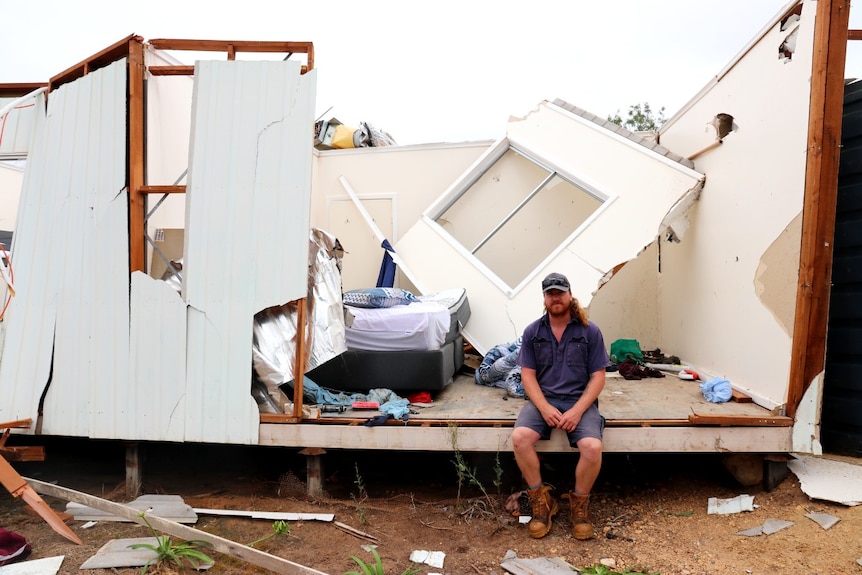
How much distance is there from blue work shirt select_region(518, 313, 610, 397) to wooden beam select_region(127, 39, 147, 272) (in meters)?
2.58

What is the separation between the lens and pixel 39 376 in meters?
3.87

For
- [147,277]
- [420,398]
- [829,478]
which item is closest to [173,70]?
[147,277]

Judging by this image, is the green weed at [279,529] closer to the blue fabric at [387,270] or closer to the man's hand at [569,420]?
the man's hand at [569,420]

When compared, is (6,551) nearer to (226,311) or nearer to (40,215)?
(226,311)

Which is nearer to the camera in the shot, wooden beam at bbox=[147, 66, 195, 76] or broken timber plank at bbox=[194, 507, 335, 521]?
broken timber plank at bbox=[194, 507, 335, 521]

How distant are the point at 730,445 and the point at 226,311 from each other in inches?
125

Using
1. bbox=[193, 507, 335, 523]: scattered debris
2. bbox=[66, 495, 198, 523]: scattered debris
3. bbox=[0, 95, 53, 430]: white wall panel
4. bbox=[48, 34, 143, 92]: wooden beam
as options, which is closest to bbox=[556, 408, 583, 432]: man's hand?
bbox=[193, 507, 335, 523]: scattered debris

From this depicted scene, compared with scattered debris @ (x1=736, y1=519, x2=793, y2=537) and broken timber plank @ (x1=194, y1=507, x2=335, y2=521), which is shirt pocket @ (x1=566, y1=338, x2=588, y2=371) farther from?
broken timber plank @ (x1=194, y1=507, x2=335, y2=521)

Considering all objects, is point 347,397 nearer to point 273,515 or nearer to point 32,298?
point 273,515

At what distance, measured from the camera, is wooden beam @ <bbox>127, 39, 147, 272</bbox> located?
12.4ft

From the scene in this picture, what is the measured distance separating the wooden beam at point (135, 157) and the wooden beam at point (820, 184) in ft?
13.4

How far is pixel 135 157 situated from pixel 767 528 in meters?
4.42

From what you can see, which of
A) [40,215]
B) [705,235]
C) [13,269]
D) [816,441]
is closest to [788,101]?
[705,235]

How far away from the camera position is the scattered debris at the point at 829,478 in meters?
3.26
